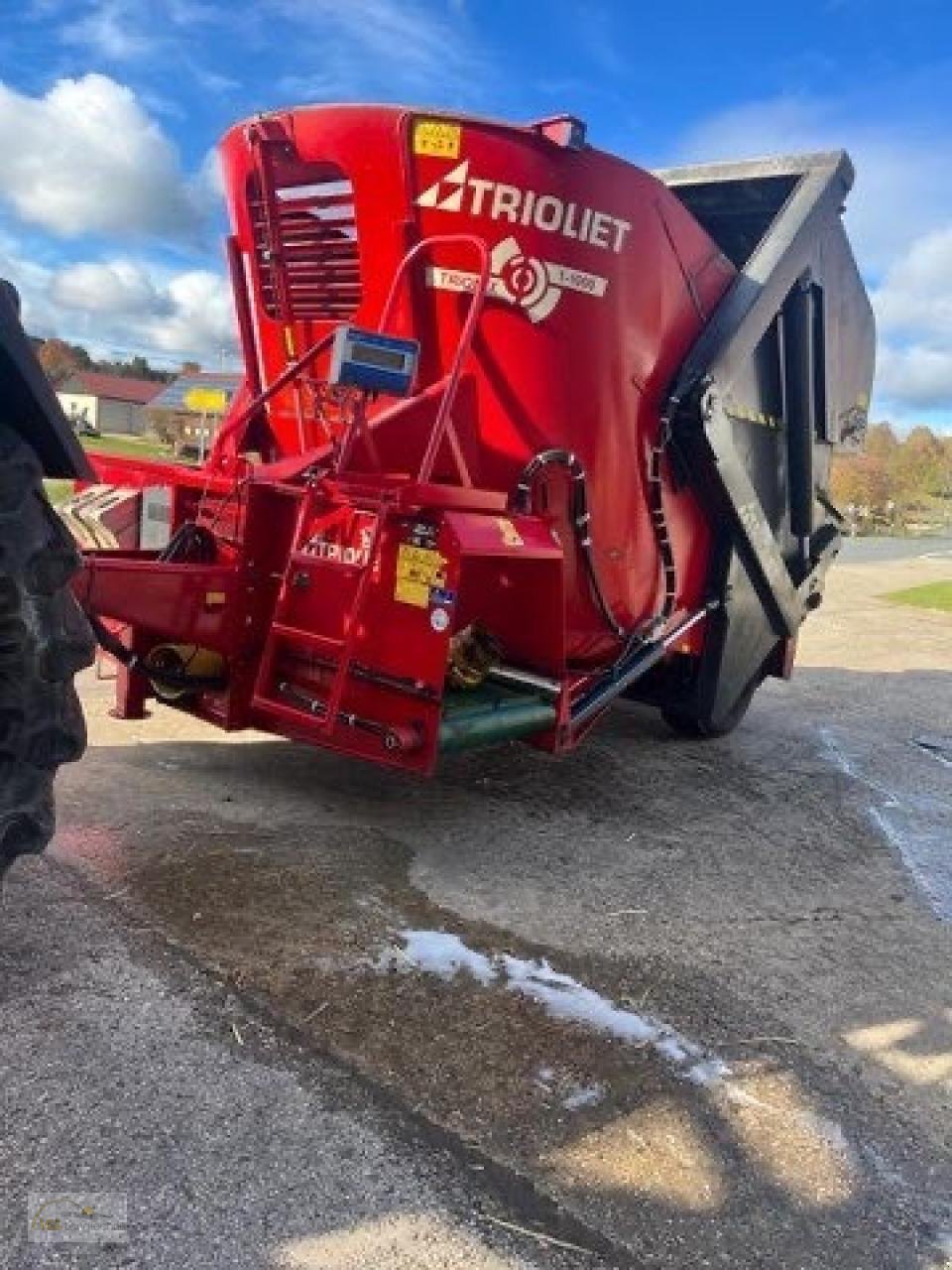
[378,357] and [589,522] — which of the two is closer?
[378,357]

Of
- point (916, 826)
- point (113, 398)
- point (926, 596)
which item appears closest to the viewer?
point (916, 826)

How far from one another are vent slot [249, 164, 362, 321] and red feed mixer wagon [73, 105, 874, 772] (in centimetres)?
1

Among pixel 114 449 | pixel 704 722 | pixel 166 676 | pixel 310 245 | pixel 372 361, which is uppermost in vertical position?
pixel 310 245

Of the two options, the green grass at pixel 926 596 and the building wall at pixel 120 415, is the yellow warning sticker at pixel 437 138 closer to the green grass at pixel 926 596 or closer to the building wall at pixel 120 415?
the green grass at pixel 926 596

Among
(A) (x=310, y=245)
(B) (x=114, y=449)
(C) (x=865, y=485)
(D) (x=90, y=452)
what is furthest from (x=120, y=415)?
(A) (x=310, y=245)

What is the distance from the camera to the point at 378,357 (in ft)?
11.3

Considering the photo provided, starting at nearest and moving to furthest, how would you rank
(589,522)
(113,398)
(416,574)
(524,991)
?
(524,991)
(416,574)
(589,522)
(113,398)

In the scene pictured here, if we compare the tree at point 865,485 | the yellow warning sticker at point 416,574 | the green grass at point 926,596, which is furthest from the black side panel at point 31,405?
the tree at point 865,485

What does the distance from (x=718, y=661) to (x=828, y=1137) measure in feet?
10.5

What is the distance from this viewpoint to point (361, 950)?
316cm

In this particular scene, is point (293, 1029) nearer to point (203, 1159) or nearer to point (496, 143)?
point (203, 1159)

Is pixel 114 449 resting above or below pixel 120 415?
above

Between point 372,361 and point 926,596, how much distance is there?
16.6m

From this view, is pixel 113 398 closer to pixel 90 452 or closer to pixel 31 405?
pixel 90 452
